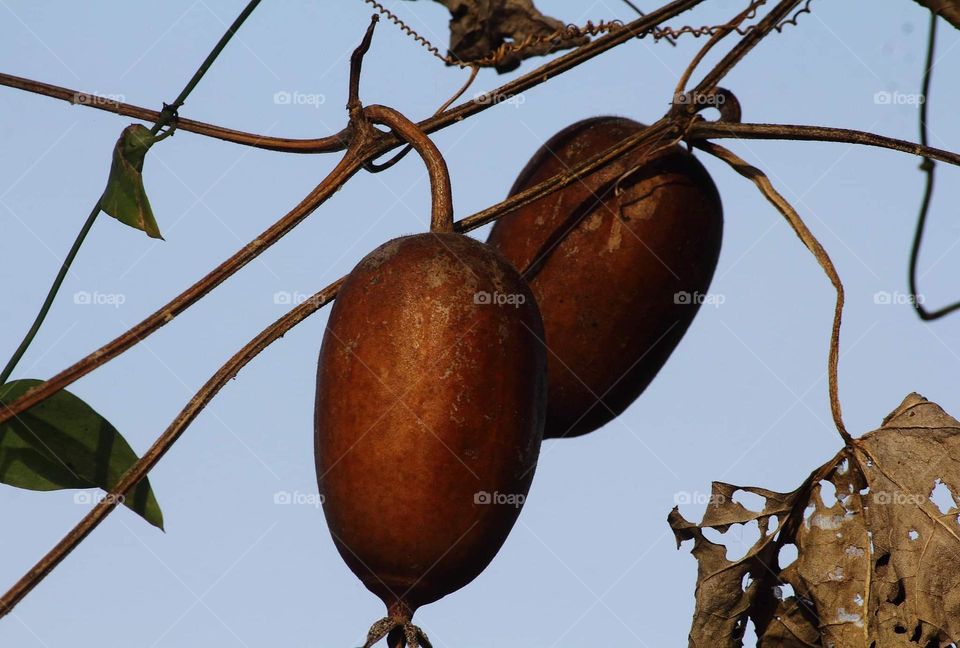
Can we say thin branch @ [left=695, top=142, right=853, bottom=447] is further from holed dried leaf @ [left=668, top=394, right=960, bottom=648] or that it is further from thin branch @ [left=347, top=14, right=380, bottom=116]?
thin branch @ [left=347, top=14, right=380, bottom=116]

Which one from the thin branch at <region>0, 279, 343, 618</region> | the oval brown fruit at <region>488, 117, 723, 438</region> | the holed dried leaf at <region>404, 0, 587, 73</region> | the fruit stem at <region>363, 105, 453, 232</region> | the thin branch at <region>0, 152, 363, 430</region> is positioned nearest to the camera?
the thin branch at <region>0, 279, 343, 618</region>

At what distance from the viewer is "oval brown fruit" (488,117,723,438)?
2.40m

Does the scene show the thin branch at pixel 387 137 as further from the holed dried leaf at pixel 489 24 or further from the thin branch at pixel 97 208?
the holed dried leaf at pixel 489 24

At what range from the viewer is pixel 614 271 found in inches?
94.5

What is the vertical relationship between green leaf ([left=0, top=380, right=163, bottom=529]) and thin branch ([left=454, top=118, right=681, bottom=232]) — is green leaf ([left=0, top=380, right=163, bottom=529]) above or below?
below

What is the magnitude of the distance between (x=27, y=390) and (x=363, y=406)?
515mm

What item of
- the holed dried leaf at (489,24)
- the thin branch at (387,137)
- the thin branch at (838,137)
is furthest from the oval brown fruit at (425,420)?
the holed dried leaf at (489,24)

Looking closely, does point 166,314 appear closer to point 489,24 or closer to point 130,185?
point 130,185

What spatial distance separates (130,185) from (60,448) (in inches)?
15.9

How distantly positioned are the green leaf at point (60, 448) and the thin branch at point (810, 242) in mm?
1008

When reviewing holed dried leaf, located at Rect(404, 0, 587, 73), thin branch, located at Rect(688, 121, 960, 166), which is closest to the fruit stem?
thin branch, located at Rect(688, 121, 960, 166)

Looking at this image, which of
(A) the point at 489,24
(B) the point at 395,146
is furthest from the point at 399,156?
(A) the point at 489,24

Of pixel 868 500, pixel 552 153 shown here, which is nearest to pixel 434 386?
pixel 868 500

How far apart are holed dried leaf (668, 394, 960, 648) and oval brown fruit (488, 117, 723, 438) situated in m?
0.35
